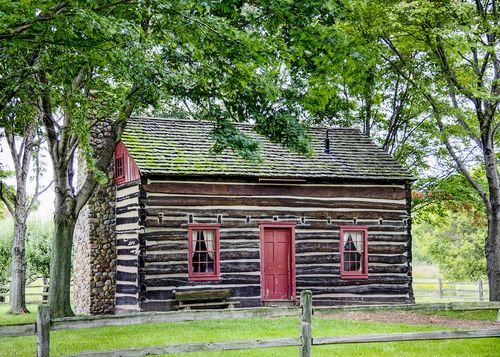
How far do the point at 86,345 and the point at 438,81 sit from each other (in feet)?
51.0

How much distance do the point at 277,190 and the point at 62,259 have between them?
679 cm

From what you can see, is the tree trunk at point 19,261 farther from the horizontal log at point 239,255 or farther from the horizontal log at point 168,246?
the horizontal log at point 239,255

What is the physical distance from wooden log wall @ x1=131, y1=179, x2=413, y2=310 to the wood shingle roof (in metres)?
0.43

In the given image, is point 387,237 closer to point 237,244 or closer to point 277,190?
point 277,190

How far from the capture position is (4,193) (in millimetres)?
23547

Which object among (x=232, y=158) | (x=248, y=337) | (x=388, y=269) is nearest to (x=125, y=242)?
(x=232, y=158)

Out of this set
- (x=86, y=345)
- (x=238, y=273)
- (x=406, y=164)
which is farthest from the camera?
(x=406, y=164)

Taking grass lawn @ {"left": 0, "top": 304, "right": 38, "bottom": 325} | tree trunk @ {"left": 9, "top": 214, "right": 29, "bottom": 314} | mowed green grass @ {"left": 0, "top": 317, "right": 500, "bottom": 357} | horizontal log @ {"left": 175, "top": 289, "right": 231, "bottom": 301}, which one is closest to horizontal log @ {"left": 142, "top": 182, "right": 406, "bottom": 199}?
horizontal log @ {"left": 175, "top": 289, "right": 231, "bottom": 301}

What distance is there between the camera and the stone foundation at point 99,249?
2116cm

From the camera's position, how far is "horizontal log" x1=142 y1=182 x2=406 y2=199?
19.5m

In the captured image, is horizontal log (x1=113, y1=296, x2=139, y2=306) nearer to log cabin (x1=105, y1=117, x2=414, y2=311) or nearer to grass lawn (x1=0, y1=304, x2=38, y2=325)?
log cabin (x1=105, y1=117, x2=414, y2=311)

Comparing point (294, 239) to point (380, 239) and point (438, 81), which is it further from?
point (438, 81)

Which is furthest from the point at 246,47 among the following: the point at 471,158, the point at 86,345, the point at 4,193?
the point at 471,158

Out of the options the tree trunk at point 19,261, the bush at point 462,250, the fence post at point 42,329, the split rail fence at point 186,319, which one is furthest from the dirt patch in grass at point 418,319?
the bush at point 462,250
